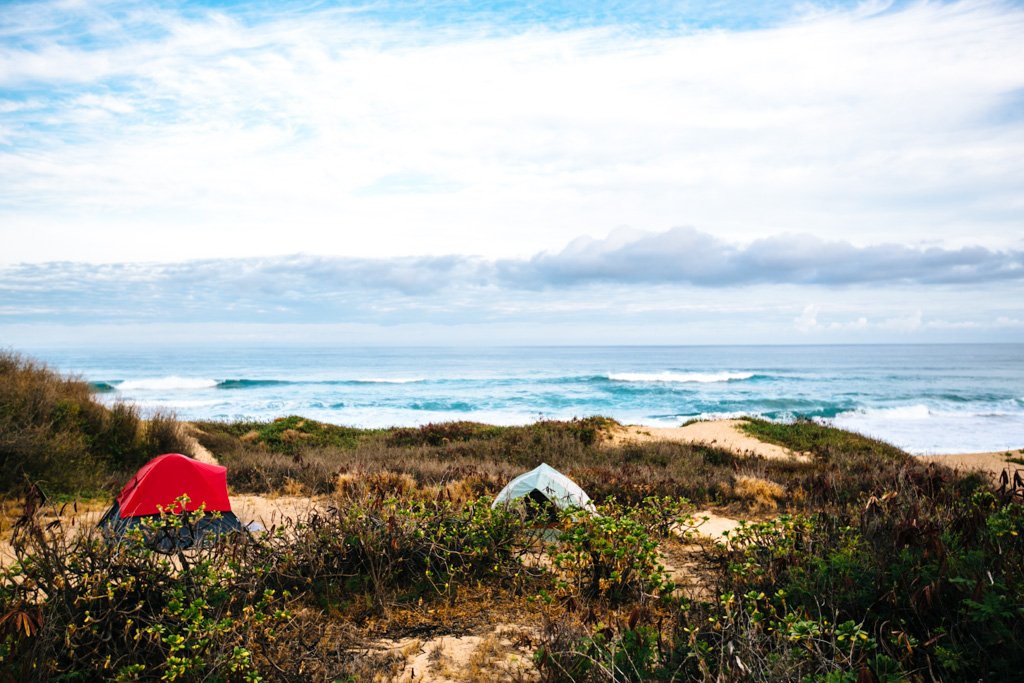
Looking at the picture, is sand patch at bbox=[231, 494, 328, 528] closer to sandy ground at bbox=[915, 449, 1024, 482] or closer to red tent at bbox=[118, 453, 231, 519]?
red tent at bbox=[118, 453, 231, 519]

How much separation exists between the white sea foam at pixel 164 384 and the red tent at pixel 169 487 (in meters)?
43.3

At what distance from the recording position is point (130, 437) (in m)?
13.7

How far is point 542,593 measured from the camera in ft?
16.6

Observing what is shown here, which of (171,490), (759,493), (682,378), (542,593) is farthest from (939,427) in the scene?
(171,490)

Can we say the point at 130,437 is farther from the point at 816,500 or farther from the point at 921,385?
the point at 921,385

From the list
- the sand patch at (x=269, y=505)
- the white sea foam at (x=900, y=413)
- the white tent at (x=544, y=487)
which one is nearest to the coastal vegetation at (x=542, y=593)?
the white tent at (x=544, y=487)

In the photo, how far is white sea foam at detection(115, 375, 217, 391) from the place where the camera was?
47.2m

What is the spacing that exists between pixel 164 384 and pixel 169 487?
46.9 meters

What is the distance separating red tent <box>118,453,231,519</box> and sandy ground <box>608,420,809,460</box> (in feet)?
36.7

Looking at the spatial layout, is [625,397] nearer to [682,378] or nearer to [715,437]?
[682,378]

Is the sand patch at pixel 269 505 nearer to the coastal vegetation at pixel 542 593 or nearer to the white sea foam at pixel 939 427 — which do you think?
the coastal vegetation at pixel 542 593

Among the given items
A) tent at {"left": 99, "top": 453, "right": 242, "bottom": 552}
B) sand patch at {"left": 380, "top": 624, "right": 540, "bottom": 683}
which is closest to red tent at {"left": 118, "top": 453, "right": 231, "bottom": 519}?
tent at {"left": 99, "top": 453, "right": 242, "bottom": 552}

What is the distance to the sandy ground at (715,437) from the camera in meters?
17.0

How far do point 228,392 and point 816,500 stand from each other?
43499 millimetres
